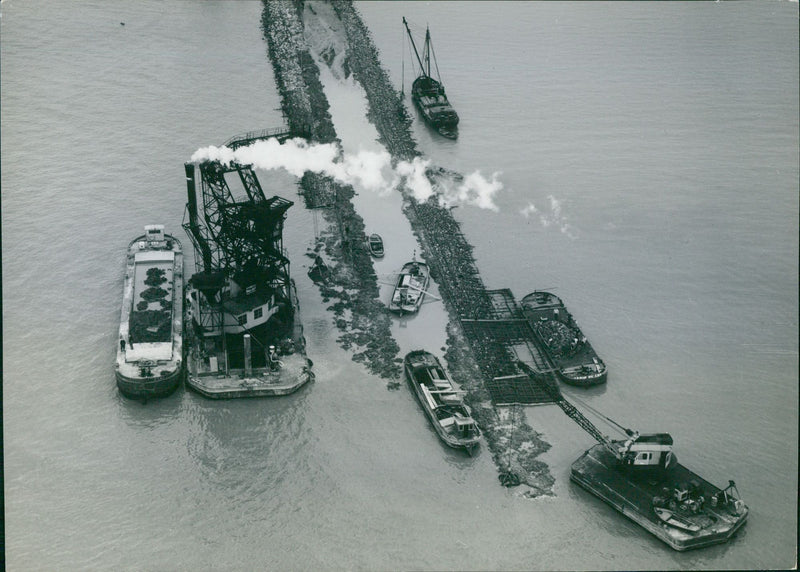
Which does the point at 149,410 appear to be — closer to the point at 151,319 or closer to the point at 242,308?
the point at 151,319

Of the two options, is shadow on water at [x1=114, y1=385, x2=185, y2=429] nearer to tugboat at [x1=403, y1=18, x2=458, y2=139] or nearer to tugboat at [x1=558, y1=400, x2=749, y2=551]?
tugboat at [x1=558, y1=400, x2=749, y2=551]

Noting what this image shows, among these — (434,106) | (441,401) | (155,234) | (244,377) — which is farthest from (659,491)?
(434,106)

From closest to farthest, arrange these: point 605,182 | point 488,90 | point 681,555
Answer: point 681,555 → point 605,182 → point 488,90

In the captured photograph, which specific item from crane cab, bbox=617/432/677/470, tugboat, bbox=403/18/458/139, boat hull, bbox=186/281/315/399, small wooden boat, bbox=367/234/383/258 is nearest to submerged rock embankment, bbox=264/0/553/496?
small wooden boat, bbox=367/234/383/258

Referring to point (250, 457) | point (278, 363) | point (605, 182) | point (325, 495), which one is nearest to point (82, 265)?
point (278, 363)

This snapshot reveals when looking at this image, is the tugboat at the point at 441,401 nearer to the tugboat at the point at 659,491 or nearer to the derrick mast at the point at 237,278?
the tugboat at the point at 659,491

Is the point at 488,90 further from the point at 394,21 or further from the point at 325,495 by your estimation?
the point at 325,495

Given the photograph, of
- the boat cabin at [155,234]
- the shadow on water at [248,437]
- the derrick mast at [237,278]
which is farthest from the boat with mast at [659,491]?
the boat cabin at [155,234]
